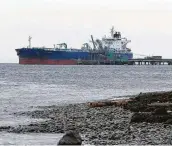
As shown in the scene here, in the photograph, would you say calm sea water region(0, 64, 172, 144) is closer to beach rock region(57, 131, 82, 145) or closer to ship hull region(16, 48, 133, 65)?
beach rock region(57, 131, 82, 145)

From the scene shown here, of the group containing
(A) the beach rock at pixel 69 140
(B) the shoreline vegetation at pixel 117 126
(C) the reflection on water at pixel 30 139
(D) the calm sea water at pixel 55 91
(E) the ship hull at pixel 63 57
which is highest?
(E) the ship hull at pixel 63 57

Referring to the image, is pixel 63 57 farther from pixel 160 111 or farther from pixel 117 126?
pixel 117 126

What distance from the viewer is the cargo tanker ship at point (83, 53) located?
15788cm

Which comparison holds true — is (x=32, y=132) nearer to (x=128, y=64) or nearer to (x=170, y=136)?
(x=170, y=136)

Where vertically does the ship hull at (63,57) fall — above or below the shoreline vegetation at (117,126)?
above

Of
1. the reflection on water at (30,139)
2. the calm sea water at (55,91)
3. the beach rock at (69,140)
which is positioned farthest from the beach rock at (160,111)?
the beach rock at (69,140)

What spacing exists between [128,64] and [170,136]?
17613 cm

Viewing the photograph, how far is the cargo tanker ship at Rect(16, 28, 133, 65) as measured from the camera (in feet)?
518

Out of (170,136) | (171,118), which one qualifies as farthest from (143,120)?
(170,136)

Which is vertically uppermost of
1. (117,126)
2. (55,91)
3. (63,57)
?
(63,57)

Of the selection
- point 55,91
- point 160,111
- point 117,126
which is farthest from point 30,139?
point 55,91

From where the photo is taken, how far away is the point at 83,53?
561 ft

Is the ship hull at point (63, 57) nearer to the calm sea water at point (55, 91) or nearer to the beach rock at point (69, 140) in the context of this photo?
the calm sea water at point (55, 91)

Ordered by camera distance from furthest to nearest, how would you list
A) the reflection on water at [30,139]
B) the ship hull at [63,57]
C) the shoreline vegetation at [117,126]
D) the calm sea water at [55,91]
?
the ship hull at [63,57]
the calm sea water at [55,91]
the reflection on water at [30,139]
the shoreline vegetation at [117,126]
